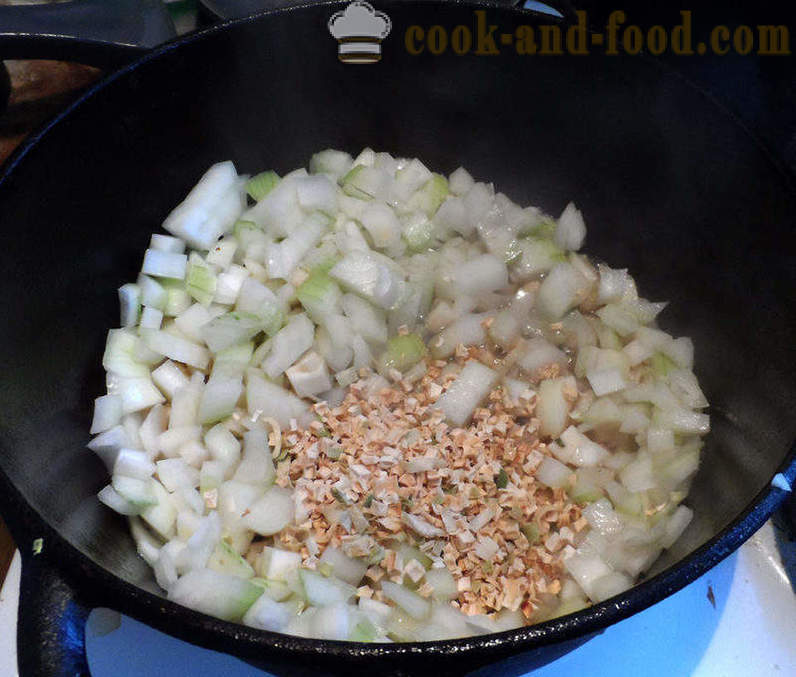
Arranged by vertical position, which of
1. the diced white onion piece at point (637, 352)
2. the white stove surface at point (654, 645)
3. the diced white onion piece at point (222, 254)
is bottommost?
the white stove surface at point (654, 645)

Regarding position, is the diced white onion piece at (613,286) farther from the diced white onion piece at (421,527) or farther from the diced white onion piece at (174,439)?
the diced white onion piece at (174,439)

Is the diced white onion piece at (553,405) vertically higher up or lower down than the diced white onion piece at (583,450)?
higher up

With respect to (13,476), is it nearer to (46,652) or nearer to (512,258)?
(46,652)

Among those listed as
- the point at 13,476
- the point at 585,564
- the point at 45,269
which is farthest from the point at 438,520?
the point at 45,269

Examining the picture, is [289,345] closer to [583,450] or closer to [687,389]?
[583,450]

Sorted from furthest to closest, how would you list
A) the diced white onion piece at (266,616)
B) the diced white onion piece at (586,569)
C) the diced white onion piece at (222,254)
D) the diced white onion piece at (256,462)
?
the diced white onion piece at (222,254) → the diced white onion piece at (256,462) → the diced white onion piece at (586,569) → the diced white onion piece at (266,616)

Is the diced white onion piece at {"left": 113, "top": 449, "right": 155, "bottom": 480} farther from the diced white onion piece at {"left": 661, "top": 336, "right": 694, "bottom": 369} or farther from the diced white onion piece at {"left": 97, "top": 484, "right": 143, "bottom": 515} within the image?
the diced white onion piece at {"left": 661, "top": 336, "right": 694, "bottom": 369}

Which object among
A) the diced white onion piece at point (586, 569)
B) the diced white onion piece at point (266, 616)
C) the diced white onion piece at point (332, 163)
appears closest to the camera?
the diced white onion piece at point (266, 616)

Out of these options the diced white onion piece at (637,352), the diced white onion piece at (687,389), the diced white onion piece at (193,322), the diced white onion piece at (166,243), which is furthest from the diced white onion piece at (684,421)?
the diced white onion piece at (166,243)
